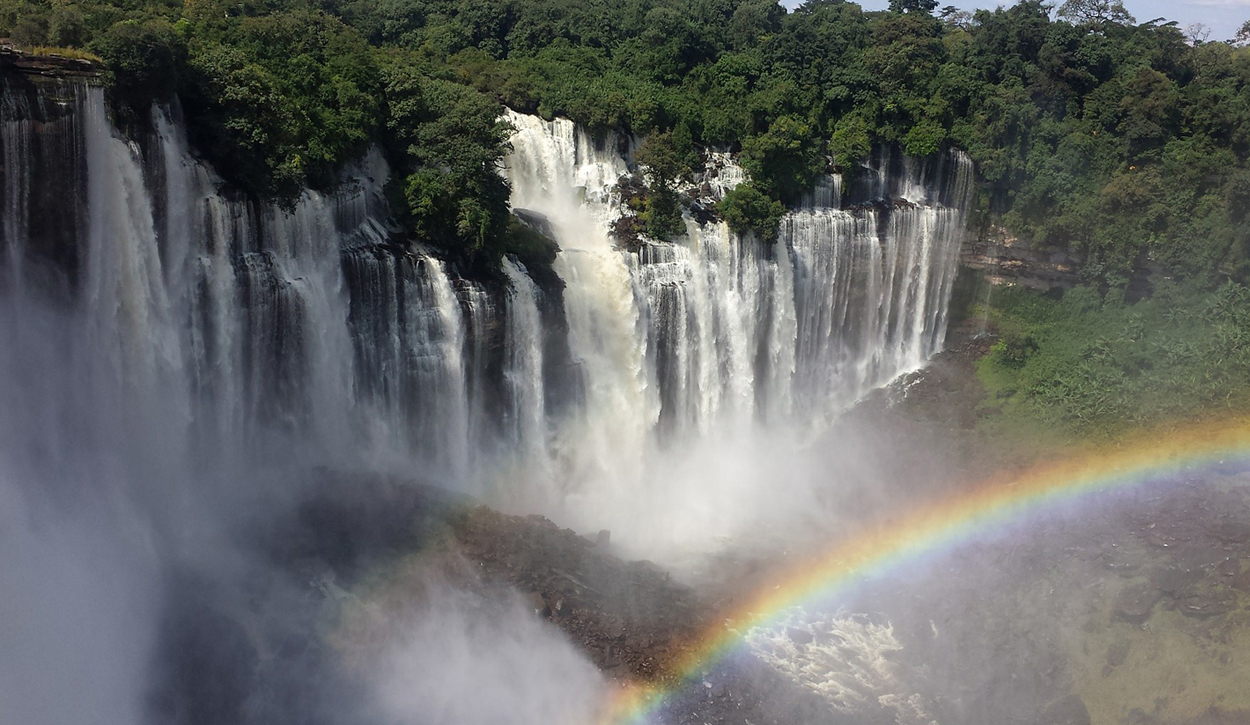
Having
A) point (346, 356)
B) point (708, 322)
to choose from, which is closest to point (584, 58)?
point (708, 322)

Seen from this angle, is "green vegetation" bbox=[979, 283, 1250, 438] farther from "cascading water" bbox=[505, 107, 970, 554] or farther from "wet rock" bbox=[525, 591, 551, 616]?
"wet rock" bbox=[525, 591, 551, 616]

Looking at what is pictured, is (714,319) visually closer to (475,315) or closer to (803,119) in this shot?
(475,315)

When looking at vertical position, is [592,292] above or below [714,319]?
above

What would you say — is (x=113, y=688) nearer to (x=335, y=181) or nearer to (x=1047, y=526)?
(x=335, y=181)

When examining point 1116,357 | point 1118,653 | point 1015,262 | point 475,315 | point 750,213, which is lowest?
point 1118,653

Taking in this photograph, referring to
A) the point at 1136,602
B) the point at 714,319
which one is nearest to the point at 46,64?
the point at 714,319

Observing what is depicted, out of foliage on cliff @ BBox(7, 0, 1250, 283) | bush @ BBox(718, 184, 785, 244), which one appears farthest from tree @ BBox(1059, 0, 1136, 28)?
bush @ BBox(718, 184, 785, 244)
